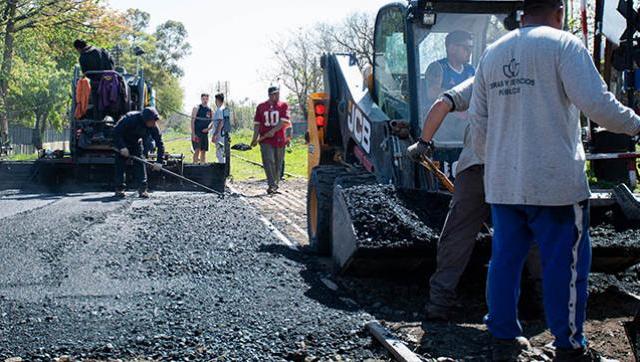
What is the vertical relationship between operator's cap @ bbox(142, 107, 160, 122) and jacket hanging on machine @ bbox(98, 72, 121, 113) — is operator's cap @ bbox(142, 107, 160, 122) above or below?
below

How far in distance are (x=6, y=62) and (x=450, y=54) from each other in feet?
89.0

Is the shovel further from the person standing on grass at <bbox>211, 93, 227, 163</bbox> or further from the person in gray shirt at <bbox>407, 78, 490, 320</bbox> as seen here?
the person standing on grass at <bbox>211, 93, 227, 163</bbox>

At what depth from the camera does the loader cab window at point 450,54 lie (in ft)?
21.3

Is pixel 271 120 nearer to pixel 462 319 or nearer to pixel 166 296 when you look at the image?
pixel 166 296

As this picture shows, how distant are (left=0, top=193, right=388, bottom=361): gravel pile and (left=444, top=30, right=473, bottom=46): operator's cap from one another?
2134 mm

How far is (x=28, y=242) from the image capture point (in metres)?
8.26

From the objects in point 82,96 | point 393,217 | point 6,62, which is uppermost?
point 6,62

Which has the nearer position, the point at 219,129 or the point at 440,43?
the point at 440,43

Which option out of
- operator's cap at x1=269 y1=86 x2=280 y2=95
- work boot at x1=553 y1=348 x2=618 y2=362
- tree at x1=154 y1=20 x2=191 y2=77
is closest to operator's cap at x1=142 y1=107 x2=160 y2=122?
operator's cap at x1=269 y1=86 x2=280 y2=95

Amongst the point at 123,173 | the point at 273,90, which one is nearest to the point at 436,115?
the point at 123,173

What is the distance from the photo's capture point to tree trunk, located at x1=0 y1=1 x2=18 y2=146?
28.2 meters

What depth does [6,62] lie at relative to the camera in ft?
100

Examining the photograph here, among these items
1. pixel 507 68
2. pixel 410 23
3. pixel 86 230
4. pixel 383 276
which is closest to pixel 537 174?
pixel 507 68

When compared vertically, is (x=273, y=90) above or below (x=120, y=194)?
above
